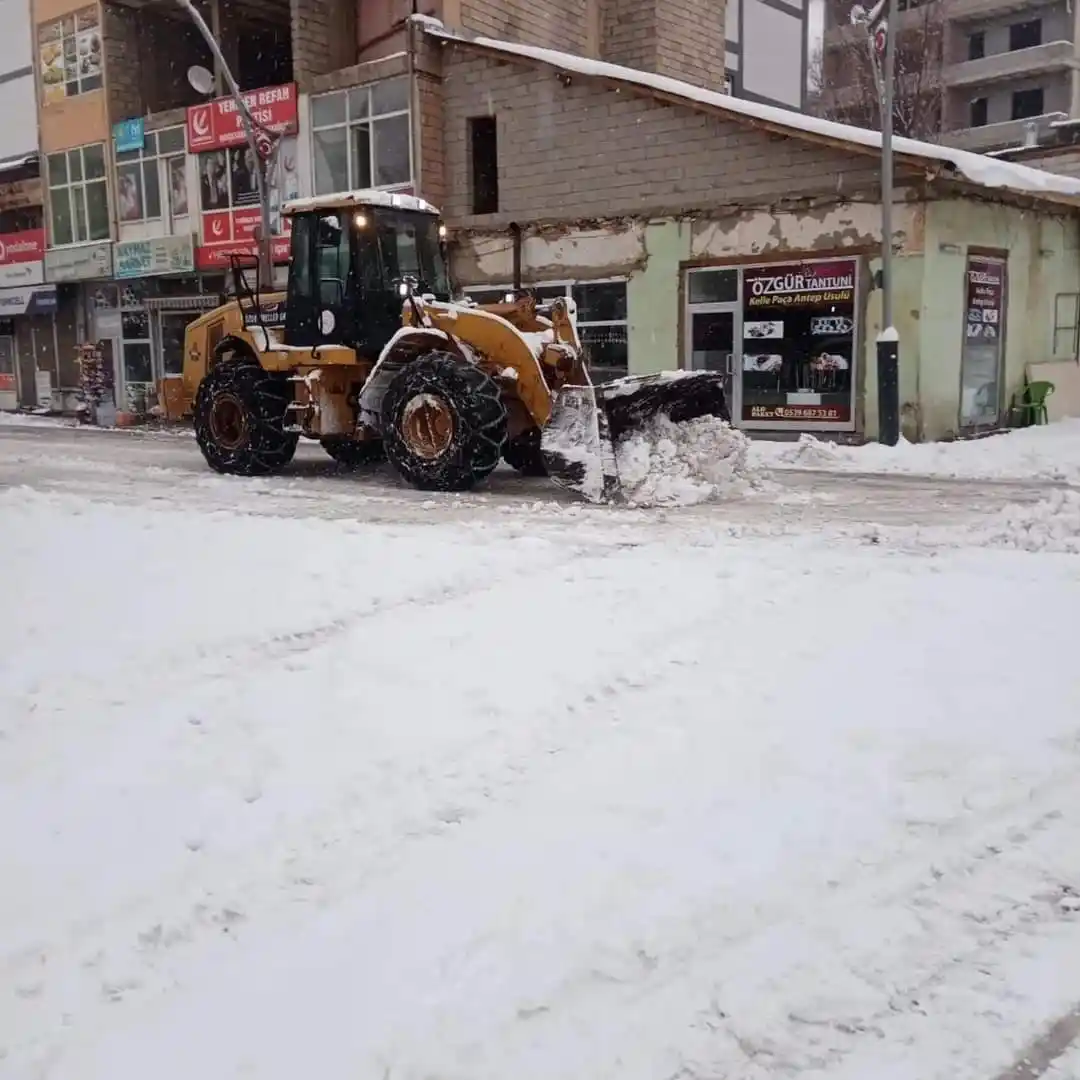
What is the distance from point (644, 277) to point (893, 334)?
5.04 metres

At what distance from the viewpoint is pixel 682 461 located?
9.83m

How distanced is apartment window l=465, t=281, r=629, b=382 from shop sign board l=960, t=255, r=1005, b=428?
5.39 m

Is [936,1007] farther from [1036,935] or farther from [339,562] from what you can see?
[339,562]

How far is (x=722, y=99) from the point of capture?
17031 mm

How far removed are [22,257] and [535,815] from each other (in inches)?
1219

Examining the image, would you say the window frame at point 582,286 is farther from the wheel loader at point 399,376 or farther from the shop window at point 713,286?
the wheel loader at point 399,376

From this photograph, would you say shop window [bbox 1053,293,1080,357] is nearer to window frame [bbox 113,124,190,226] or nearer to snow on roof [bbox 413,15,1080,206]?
snow on roof [bbox 413,15,1080,206]

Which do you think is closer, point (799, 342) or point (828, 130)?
point (828, 130)

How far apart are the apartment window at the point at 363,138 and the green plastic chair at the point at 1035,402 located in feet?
37.4

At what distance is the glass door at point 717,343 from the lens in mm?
17328

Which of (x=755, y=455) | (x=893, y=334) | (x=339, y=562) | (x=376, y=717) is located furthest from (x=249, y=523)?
(x=893, y=334)

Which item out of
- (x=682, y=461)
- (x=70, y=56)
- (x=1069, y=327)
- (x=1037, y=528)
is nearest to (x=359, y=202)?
(x=682, y=461)

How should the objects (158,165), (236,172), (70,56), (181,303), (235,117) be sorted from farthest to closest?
(70,56), (181,303), (158,165), (236,172), (235,117)

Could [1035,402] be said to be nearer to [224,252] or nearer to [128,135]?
[224,252]
